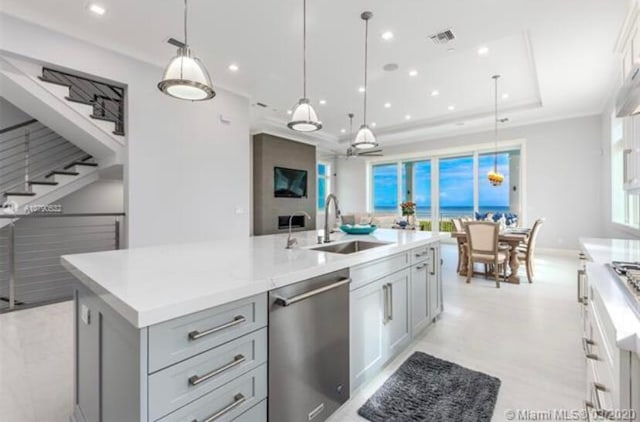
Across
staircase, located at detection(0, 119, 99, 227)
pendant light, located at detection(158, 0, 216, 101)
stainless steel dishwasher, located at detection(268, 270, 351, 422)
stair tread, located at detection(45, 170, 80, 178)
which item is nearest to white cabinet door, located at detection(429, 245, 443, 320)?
stainless steel dishwasher, located at detection(268, 270, 351, 422)

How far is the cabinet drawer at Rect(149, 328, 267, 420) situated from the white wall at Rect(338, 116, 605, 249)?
8055 mm

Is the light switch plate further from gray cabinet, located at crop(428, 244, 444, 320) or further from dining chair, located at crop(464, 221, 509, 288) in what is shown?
dining chair, located at crop(464, 221, 509, 288)

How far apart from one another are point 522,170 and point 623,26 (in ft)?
15.1

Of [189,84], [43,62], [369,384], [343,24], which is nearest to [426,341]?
[369,384]

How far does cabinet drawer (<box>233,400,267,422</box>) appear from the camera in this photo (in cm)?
114

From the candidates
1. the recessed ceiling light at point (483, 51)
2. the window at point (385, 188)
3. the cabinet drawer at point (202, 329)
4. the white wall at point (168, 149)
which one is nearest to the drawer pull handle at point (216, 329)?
the cabinet drawer at point (202, 329)

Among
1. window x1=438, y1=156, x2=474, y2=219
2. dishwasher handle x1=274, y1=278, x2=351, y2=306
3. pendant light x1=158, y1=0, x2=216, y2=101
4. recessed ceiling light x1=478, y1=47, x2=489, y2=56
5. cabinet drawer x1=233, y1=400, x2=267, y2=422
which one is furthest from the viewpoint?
window x1=438, y1=156, x2=474, y2=219

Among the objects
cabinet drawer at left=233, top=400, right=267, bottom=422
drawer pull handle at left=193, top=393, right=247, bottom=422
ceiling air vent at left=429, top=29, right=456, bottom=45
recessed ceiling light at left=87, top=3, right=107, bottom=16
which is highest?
recessed ceiling light at left=87, top=3, right=107, bottom=16

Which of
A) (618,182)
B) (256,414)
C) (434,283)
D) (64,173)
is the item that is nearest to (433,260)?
(434,283)

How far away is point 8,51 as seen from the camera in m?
3.16

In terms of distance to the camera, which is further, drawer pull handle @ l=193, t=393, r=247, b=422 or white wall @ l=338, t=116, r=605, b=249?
white wall @ l=338, t=116, r=605, b=249

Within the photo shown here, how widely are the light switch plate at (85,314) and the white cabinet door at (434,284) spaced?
2575mm

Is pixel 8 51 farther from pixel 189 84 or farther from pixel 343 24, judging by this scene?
pixel 343 24

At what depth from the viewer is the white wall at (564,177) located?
6.35 meters
